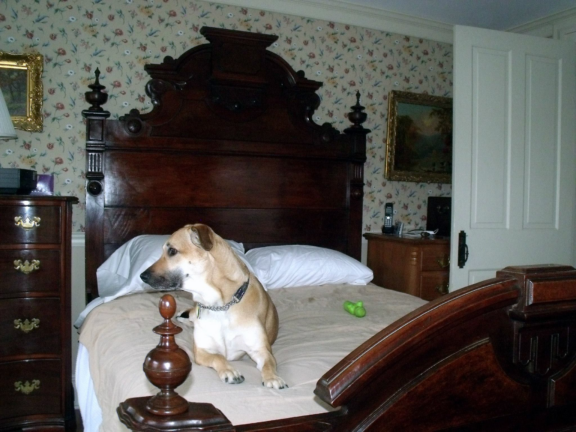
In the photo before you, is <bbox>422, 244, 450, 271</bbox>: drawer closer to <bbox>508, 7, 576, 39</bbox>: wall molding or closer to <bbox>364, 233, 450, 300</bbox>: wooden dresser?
<bbox>364, 233, 450, 300</bbox>: wooden dresser

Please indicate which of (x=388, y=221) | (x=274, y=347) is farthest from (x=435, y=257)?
(x=274, y=347)

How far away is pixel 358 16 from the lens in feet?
12.1

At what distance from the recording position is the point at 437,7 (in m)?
3.68

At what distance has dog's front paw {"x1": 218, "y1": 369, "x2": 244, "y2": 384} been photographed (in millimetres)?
1450

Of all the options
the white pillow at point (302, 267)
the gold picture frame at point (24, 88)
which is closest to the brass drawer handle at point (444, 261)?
the white pillow at point (302, 267)

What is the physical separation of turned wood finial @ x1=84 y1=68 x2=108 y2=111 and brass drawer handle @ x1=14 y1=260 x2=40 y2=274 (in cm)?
91

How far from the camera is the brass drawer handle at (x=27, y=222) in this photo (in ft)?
8.05

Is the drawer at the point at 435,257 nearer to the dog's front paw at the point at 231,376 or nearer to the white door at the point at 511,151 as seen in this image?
the white door at the point at 511,151

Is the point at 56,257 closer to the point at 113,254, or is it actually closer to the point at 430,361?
the point at 113,254

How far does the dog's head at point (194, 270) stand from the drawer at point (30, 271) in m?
1.01

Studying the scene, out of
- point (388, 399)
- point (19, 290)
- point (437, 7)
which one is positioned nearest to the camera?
point (388, 399)

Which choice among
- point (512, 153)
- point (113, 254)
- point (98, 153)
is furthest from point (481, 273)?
point (98, 153)

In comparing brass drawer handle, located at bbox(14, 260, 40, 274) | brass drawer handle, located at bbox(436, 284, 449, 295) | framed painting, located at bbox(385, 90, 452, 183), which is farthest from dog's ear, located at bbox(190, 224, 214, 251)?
framed painting, located at bbox(385, 90, 452, 183)

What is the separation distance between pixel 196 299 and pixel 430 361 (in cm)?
103
